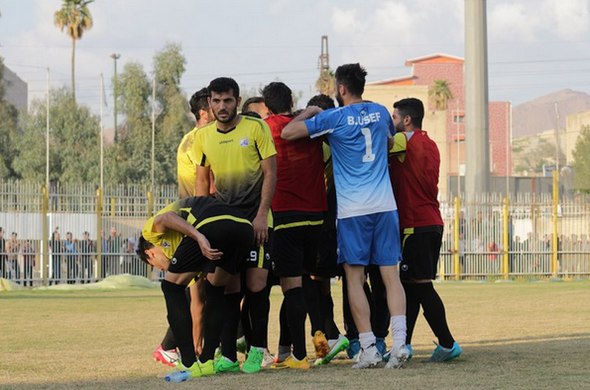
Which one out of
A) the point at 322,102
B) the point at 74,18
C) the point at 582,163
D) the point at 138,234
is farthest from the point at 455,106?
the point at 322,102

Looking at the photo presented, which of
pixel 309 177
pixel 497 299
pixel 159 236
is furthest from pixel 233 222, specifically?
pixel 497 299

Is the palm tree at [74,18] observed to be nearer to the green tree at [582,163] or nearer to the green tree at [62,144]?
the green tree at [62,144]

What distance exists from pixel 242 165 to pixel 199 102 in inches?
65.6

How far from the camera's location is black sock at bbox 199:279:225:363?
8.93 meters

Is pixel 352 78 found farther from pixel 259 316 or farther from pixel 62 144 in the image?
pixel 62 144

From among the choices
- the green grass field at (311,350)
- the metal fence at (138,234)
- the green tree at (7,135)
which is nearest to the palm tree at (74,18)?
the green tree at (7,135)

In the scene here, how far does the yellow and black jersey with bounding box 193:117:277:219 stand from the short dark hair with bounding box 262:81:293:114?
2.50 feet

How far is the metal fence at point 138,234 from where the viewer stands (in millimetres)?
30391

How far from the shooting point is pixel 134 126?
77812 millimetres

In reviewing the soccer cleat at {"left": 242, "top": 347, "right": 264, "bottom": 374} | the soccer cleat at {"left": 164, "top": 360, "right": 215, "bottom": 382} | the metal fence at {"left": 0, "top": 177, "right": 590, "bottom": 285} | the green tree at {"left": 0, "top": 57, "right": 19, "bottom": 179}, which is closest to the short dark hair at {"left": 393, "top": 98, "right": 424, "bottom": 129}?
the soccer cleat at {"left": 242, "top": 347, "right": 264, "bottom": 374}

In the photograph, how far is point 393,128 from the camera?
9.66m

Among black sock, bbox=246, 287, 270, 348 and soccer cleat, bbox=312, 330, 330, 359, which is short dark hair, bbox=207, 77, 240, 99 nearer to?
black sock, bbox=246, 287, 270, 348

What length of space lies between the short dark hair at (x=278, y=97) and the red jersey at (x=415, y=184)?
991mm

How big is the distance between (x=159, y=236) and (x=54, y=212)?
74.6ft
